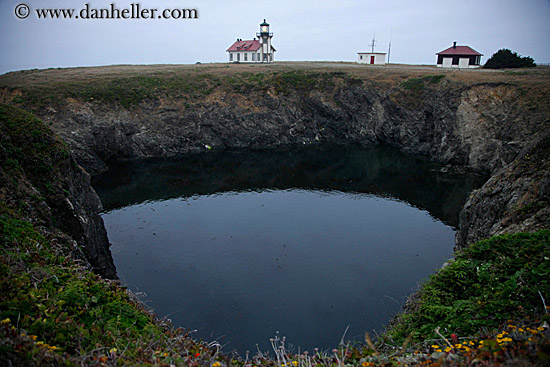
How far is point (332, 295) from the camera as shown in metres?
22.0

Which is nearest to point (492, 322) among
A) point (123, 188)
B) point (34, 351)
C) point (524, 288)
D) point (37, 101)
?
point (524, 288)

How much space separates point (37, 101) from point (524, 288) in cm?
6109

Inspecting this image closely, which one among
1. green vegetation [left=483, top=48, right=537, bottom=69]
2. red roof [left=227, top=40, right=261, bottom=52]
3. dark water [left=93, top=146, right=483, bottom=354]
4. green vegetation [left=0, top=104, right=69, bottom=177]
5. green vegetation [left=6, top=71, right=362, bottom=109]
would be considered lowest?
dark water [left=93, top=146, right=483, bottom=354]

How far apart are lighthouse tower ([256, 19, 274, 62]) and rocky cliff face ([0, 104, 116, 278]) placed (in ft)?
260

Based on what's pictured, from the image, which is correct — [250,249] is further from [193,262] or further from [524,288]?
[524,288]

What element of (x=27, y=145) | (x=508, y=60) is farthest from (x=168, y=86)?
(x=508, y=60)

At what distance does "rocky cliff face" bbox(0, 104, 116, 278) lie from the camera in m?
15.9

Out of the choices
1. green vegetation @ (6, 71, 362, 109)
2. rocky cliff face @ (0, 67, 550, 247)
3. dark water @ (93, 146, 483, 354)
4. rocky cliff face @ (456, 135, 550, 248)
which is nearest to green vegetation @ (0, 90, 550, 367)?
rocky cliff face @ (456, 135, 550, 248)

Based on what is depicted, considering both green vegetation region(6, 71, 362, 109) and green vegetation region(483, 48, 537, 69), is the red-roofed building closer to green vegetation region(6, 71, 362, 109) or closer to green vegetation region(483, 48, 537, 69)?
green vegetation region(483, 48, 537, 69)

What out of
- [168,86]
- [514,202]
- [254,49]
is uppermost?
[254,49]

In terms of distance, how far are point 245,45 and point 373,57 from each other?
33269 mm

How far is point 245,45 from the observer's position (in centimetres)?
9444

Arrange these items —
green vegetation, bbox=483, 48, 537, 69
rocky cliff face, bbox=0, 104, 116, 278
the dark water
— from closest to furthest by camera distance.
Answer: rocky cliff face, bbox=0, 104, 116, 278, the dark water, green vegetation, bbox=483, 48, 537, 69

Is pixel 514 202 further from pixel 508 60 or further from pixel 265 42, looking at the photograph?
pixel 265 42
